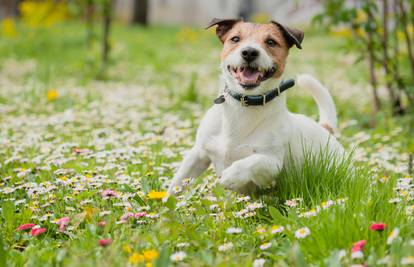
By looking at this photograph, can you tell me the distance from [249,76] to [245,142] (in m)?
0.38

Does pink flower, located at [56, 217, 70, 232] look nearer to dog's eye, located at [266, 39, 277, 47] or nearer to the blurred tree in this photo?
dog's eye, located at [266, 39, 277, 47]

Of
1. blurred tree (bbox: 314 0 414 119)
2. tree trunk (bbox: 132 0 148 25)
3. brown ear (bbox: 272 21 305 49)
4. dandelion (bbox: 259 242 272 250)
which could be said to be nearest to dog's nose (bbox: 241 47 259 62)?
brown ear (bbox: 272 21 305 49)

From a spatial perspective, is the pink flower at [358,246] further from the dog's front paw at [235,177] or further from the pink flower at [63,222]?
the pink flower at [63,222]

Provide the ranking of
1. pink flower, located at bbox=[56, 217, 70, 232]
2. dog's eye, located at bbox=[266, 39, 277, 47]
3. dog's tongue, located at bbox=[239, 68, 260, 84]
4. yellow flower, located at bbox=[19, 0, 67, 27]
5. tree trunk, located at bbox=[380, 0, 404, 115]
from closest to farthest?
pink flower, located at bbox=[56, 217, 70, 232], dog's tongue, located at bbox=[239, 68, 260, 84], dog's eye, located at bbox=[266, 39, 277, 47], tree trunk, located at bbox=[380, 0, 404, 115], yellow flower, located at bbox=[19, 0, 67, 27]

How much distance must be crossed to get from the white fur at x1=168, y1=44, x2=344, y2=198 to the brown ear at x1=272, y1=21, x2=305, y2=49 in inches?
10.1

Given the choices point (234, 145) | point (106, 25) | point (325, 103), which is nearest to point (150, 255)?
point (234, 145)

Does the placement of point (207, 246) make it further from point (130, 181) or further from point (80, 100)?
point (80, 100)

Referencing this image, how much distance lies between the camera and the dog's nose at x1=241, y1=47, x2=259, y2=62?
312 cm

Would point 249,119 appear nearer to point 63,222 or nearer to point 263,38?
point 263,38

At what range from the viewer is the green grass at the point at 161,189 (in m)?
2.52

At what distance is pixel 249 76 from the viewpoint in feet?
10.6

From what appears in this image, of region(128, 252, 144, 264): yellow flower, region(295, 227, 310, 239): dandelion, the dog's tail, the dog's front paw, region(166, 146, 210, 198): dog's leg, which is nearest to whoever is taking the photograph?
region(128, 252, 144, 264): yellow flower

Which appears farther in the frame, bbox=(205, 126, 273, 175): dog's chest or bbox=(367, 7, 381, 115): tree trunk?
bbox=(367, 7, 381, 115): tree trunk

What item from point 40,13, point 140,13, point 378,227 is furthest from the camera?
point 140,13
